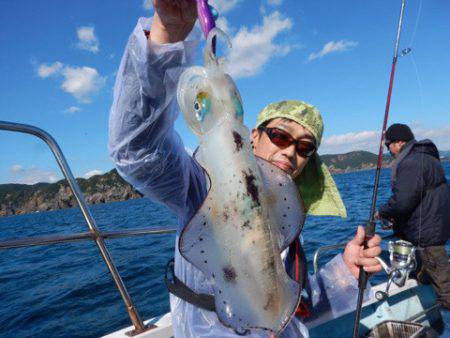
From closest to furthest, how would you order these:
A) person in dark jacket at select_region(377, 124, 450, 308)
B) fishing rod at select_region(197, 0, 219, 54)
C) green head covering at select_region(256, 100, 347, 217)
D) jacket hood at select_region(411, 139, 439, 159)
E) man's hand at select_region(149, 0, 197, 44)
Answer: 1. fishing rod at select_region(197, 0, 219, 54)
2. man's hand at select_region(149, 0, 197, 44)
3. green head covering at select_region(256, 100, 347, 217)
4. person in dark jacket at select_region(377, 124, 450, 308)
5. jacket hood at select_region(411, 139, 439, 159)

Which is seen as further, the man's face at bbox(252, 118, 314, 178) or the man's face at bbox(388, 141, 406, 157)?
the man's face at bbox(388, 141, 406, 157)

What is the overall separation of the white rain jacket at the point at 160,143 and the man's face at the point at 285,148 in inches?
30.7

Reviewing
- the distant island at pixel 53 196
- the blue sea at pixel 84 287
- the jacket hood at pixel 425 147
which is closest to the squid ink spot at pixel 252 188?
the blue sea at pixel 84 287

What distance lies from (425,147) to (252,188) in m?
6.20

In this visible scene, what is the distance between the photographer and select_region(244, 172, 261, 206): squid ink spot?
53.9 inches

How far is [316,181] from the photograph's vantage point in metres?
3.38

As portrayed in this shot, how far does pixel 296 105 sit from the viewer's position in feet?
8.82

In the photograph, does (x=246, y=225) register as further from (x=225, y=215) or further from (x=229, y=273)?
(x=229, y=273)

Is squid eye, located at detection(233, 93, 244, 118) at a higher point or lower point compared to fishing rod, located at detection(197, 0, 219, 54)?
lower

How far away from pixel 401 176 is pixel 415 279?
1.84 metres

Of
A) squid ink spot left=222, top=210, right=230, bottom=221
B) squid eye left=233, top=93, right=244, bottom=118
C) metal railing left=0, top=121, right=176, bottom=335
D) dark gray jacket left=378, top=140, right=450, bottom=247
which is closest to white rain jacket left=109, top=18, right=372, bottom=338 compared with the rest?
squid eye left=233, top=93, right=244, bottom=118

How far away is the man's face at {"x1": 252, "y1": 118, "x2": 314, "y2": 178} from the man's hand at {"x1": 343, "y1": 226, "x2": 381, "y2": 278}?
784mm

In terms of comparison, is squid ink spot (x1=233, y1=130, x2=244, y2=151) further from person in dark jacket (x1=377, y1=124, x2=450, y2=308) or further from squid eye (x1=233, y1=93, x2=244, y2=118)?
person in dark jacket (x1=377, y1=124, x2=450, y2=308)

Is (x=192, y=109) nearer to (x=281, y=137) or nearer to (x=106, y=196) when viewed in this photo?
(x=281, y=137)
